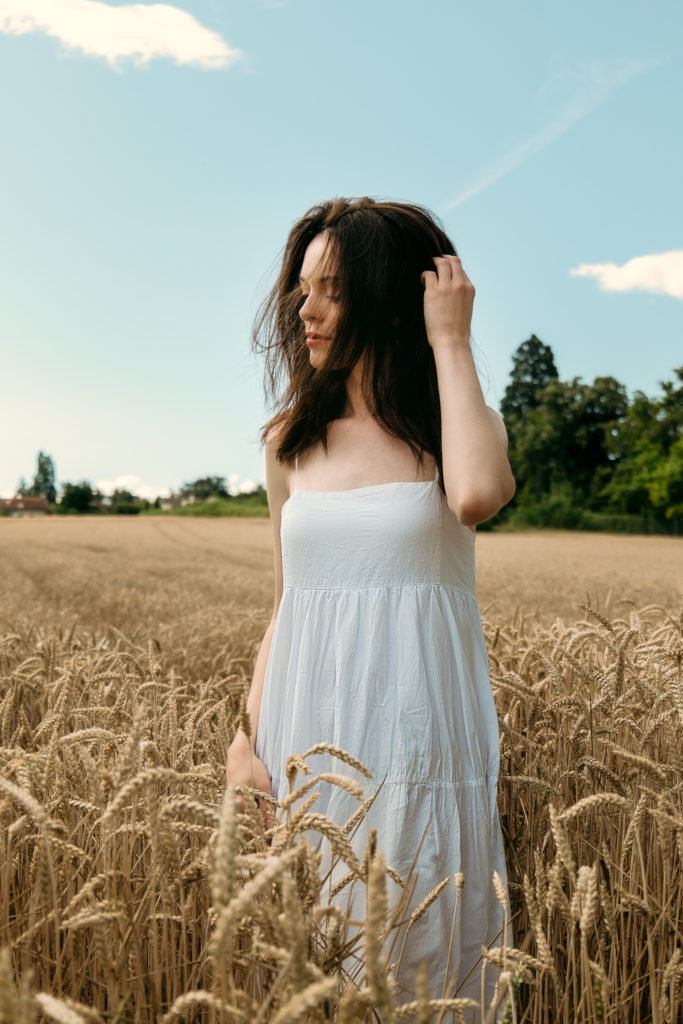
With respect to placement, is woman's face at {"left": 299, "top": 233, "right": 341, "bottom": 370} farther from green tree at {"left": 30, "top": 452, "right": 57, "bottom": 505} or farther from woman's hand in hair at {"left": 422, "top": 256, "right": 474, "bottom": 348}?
green tree at {"left": 30, "top": 452, "right": 57, "bottom": 505}

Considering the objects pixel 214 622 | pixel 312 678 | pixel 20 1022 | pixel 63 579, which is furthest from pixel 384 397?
pixel 63 579

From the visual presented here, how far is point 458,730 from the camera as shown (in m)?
1.53

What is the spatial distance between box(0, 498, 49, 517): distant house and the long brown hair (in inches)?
2509

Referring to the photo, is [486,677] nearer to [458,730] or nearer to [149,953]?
[458,730]

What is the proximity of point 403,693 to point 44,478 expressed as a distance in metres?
95.1

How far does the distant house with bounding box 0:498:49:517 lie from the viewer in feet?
205

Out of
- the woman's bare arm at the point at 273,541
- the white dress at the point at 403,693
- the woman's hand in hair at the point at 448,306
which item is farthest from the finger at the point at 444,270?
the woman's bare arm at the point at 273,541

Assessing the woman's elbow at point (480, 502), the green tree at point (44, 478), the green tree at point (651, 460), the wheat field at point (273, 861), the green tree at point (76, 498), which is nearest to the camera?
the wheat field at point (273, 861)

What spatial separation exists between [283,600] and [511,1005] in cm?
98

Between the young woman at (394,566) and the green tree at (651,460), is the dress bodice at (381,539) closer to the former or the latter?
the young woman at (394,566)

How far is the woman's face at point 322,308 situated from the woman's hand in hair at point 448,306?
0.68 feet

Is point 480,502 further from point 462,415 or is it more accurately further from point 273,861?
point 273,861

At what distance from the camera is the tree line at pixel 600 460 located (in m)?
42.7

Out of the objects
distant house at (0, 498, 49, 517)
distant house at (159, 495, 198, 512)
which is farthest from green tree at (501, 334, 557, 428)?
distant house at (0, 498, 49, 517)
